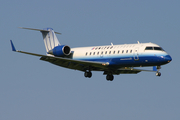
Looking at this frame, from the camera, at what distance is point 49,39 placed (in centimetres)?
4809

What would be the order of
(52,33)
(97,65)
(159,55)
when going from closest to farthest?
(159,55) < (97,65) < (52,33)

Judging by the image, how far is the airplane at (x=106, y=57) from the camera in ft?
129

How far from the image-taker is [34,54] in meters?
40.4

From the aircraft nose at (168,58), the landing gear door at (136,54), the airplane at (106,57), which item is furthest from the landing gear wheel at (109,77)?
the aircraft nose at (168,58)

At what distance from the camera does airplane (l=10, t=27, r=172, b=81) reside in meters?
39.2

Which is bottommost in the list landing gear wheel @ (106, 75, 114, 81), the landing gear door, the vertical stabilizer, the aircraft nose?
landing gear wheel @ (106, 75, 114, 81)

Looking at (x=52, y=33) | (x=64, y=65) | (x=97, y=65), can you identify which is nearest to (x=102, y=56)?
(x=97, y=65)

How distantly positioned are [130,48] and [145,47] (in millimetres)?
1519

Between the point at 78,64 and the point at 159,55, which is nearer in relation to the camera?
the point at 159,55

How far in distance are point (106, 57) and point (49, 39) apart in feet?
30.3

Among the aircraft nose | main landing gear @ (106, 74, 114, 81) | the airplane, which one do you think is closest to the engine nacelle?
the airplane

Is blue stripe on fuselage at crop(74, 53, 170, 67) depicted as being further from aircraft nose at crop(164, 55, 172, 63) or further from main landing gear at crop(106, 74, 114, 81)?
main landing gear at crop(106, 74, 114, 81)

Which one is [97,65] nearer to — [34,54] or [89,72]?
[89,72]

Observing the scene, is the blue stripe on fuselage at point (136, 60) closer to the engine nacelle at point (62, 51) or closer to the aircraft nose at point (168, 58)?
the aircraft nose at point (168, 58)
